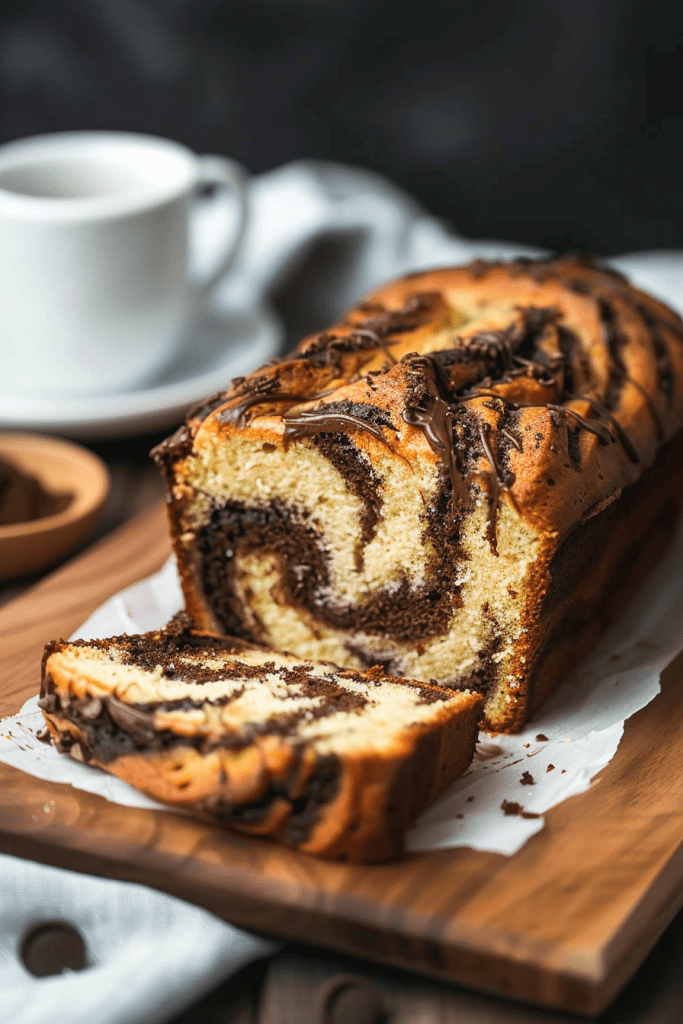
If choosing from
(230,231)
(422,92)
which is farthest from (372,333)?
(422,92)

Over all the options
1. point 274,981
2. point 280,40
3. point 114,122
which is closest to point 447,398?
point 274,981

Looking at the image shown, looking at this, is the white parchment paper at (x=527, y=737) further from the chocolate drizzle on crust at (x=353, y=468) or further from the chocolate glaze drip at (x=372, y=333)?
the chocolate glaze drip at (x=372, y=333)

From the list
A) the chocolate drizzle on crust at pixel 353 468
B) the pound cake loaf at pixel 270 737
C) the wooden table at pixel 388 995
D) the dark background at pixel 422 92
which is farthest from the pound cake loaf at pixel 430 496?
the dark background at pixel 422 92

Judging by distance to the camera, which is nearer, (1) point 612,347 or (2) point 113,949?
(2) point 113,949

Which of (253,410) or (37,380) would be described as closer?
(253,410)

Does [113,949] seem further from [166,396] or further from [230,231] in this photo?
[230,231]

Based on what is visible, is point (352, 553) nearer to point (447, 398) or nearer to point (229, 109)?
point (447, 398)

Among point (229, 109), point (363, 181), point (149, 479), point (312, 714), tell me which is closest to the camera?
point (312, 714)
